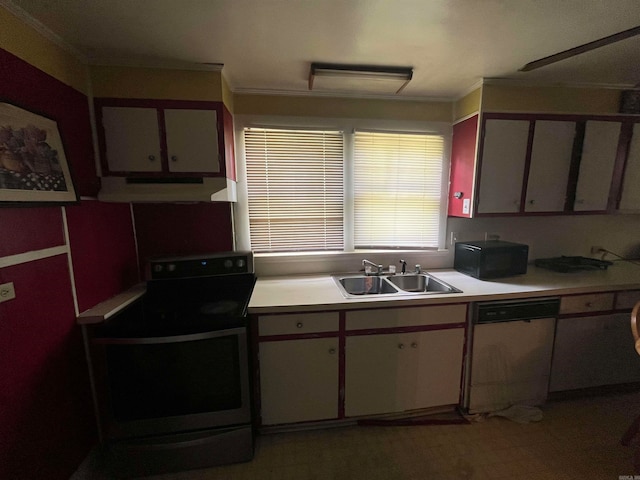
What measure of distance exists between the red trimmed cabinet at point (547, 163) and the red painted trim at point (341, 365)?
52.4 inches

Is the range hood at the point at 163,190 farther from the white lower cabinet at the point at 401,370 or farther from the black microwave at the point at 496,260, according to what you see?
the black microwave at the point at 496,260

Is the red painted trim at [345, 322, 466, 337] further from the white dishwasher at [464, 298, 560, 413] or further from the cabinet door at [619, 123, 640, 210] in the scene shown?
the cabinet door at [619, 123, 640, 210]

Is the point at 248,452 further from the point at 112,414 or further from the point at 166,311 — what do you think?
the point at 166,311

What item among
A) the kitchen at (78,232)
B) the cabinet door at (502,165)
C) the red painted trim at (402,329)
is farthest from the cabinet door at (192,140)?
the cabinet door at (502,165)

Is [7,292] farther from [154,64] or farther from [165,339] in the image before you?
[154,64]

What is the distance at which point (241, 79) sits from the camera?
72.6 inches

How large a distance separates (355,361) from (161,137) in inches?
73.7

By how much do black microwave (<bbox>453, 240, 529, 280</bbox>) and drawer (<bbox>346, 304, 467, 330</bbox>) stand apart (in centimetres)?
48

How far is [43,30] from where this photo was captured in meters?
1.22

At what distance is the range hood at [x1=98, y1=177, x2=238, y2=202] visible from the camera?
1.56 meters

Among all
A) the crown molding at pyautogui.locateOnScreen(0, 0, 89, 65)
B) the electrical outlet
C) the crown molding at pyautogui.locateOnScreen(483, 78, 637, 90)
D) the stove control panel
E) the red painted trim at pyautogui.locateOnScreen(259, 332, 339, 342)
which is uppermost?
the crown molding at pyautogui.locateOnScreen(483, 78, 637, 90)

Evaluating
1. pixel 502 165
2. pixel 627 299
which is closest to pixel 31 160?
pixel 502 165

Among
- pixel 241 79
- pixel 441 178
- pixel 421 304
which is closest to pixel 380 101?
pixel 441 178

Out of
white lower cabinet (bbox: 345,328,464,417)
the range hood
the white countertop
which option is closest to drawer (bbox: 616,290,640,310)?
the white countertop
